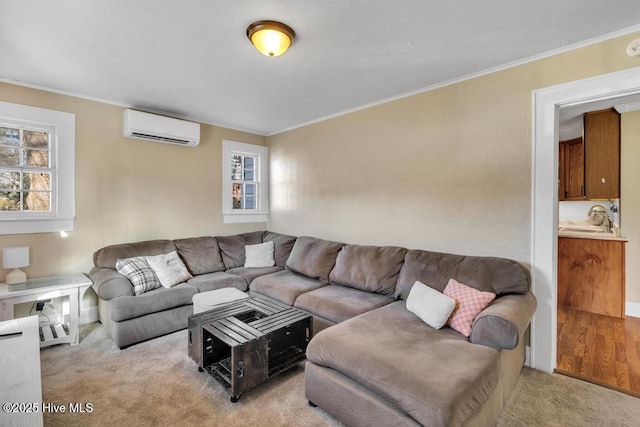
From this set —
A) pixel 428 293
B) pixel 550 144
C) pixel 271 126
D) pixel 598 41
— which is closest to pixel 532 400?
pixel 428 293

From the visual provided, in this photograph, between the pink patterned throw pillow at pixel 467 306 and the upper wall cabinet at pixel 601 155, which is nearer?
the pink patterned throw pillow at pixel 467 306

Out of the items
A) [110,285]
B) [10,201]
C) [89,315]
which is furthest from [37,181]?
[89,315]

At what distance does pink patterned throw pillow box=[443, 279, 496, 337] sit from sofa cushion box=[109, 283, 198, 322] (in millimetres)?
2515

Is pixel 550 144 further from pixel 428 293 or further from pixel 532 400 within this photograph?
pixel 532 400

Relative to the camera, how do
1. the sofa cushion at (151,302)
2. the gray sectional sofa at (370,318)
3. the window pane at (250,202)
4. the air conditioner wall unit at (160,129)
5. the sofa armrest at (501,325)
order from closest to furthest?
the gray sectional sofa at (370,318)
the sofa armrest at (501,325)
the sofa cushion at (151,302)
the air conditioner wall unit at (160,129)
the window pane at (250,202)

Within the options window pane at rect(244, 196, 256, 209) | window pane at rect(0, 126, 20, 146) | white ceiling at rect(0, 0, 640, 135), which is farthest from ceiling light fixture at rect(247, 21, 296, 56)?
window pane at rect(244, 196, 256, 209)

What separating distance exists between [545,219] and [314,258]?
2.24 m

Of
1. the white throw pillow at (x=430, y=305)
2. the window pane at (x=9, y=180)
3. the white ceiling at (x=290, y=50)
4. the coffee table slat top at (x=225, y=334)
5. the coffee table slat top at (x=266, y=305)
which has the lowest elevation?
the coffee table slat top at (x=225, y=334)

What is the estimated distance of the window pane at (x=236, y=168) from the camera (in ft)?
15.2

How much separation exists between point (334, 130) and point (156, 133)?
2.19 m

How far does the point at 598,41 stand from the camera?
6.84 feet

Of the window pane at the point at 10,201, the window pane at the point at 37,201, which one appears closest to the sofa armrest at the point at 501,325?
→ the window pane at the point at 37,201

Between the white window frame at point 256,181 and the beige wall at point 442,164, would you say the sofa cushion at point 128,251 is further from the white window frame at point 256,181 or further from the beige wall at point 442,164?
the beige wall at point 442,164

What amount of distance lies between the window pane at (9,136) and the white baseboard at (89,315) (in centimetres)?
184
